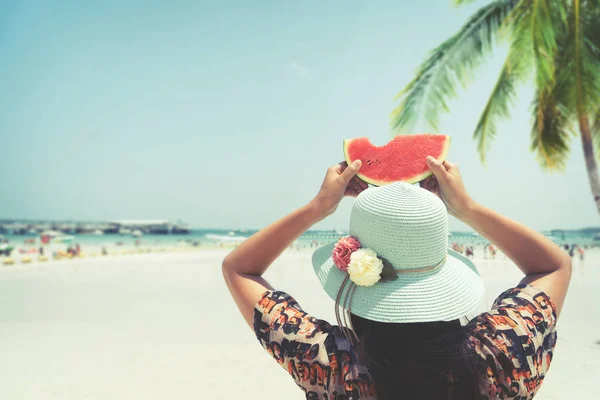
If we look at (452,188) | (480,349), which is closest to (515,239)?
(452,188)

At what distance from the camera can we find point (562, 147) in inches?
360

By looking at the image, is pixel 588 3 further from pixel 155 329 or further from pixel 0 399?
pixel 0 399

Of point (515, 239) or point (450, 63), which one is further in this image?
point (450, 63)

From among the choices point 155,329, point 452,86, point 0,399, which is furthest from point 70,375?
point 452,86

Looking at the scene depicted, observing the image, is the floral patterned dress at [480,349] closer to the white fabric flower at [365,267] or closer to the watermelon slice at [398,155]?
the white fabric flower at [365,267]

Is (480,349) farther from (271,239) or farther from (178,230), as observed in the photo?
(178,230)

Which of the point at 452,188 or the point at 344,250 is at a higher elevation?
the point at 452,188

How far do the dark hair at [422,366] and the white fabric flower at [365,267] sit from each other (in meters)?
0.18

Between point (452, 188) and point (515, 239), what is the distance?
25cm

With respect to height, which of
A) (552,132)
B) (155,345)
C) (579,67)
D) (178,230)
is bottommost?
(178,230)

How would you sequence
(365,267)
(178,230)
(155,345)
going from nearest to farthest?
(365,267) → (155,345) → (178,230)

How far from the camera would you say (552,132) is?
29.9 ft

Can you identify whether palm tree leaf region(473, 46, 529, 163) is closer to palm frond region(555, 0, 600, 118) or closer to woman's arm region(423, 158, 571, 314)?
palm frond region(555, 0, 600, 118)

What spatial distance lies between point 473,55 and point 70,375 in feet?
31.6
